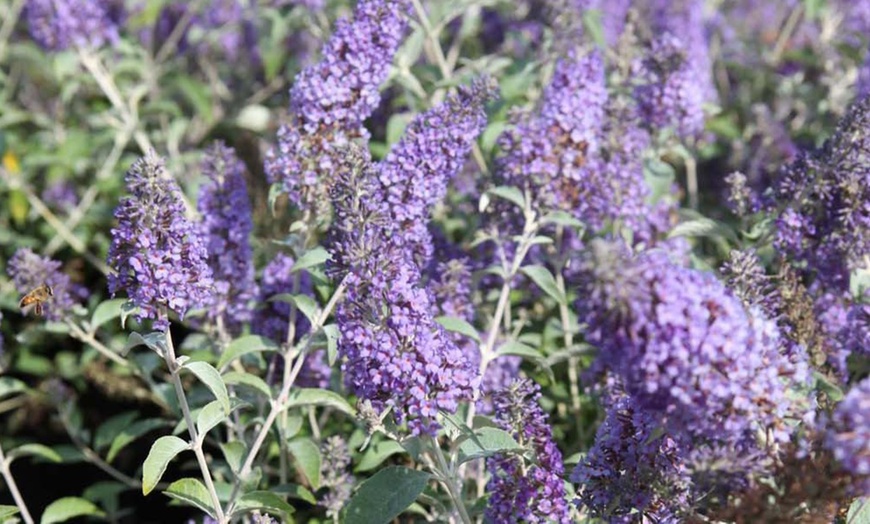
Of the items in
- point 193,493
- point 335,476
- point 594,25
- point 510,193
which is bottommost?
point 193,493

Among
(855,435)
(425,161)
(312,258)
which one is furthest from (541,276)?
(855,435)

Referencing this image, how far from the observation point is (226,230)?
4543mm

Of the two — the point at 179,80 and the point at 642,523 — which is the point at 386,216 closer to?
the point at 642,523

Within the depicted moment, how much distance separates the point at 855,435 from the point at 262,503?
2201 mm

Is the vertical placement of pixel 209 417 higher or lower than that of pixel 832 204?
lower

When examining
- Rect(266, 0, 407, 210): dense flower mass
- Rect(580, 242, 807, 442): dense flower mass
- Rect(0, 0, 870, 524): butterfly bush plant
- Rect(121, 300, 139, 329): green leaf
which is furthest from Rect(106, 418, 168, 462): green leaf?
Rect(580, 242, 807, 442): dense flower mass

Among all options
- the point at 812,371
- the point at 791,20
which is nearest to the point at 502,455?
the point at 812,371

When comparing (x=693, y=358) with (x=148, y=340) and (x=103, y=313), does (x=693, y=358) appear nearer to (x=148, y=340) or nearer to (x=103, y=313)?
(x=148, y=340)

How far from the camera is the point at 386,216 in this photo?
11.9 ft

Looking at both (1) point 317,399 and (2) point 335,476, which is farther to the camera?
(2) point 335,476

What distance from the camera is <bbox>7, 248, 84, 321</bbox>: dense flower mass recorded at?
179 inches

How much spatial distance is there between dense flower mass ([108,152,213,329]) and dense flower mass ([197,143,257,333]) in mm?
1040

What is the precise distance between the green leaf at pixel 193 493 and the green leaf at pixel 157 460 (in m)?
0.17

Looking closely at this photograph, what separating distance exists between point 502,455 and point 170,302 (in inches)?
50.4
